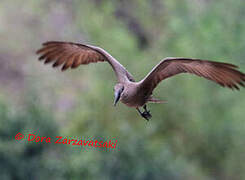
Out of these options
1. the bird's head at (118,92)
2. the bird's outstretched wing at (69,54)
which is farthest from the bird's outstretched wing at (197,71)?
the bird's outstretched wing at (69,54)

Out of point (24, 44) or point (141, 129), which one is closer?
point (141, 129)

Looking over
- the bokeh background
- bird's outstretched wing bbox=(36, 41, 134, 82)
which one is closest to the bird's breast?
bird's outstretched wing bbox=(36, 41, 134, 82)

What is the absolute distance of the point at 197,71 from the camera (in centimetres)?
630

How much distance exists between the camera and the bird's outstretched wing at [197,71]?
5.94 meters

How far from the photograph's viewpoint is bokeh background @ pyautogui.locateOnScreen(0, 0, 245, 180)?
58.5 ft

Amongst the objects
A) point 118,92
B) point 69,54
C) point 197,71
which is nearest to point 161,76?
point 197,71

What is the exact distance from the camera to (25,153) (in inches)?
693

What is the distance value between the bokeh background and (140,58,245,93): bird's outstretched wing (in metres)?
11.1

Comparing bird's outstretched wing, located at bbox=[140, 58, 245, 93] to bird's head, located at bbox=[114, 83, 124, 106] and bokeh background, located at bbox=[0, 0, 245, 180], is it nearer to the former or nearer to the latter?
bird's head, located at bbox=[114, 83, 124, 106]

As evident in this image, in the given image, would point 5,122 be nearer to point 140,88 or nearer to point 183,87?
point 183,87

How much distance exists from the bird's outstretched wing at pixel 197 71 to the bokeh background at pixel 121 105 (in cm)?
1115

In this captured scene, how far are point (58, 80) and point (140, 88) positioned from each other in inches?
793

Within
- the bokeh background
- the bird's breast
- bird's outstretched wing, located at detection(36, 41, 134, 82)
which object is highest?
bird's outstretched wing, located at detection(36, 41, 134, 82)

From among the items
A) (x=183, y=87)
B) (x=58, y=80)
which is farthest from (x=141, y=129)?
(x=58, y=80)
